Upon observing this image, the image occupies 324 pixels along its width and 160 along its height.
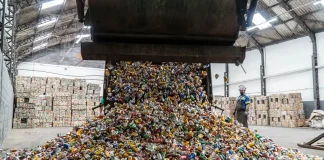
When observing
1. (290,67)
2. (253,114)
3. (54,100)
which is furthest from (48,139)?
(290,67)

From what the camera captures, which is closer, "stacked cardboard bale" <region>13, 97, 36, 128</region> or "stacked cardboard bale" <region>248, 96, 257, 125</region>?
"stacked cardboard bale" <region>13, 97, 36, 128</region>

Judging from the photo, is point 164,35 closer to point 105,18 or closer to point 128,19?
point 128,19

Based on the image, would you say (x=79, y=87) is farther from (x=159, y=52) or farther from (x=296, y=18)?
(x=159, y=52)

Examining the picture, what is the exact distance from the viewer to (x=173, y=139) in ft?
11.6

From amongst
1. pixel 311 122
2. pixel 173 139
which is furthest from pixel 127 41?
pixel 311 122

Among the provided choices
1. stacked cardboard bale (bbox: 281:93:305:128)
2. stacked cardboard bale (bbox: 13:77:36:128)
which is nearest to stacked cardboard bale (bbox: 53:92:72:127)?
stacked cardboard bale (bbox: 13:77:36:128)

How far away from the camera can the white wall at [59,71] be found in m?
23.3

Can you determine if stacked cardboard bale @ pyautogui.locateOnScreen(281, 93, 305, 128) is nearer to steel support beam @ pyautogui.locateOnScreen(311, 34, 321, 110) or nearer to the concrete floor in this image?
steel support beam @ pyautogui.locateOnScreen(311, 34, 321, 110)

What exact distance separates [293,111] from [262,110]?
2.10 metres

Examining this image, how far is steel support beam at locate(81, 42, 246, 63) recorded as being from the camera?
2469 millimetres

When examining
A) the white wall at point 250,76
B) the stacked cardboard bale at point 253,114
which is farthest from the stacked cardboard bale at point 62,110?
the white wall at point 250,76

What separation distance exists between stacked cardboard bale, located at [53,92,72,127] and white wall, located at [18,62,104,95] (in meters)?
9.90

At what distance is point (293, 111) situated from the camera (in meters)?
14.0

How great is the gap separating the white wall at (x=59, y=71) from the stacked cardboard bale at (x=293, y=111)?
15921 mm
